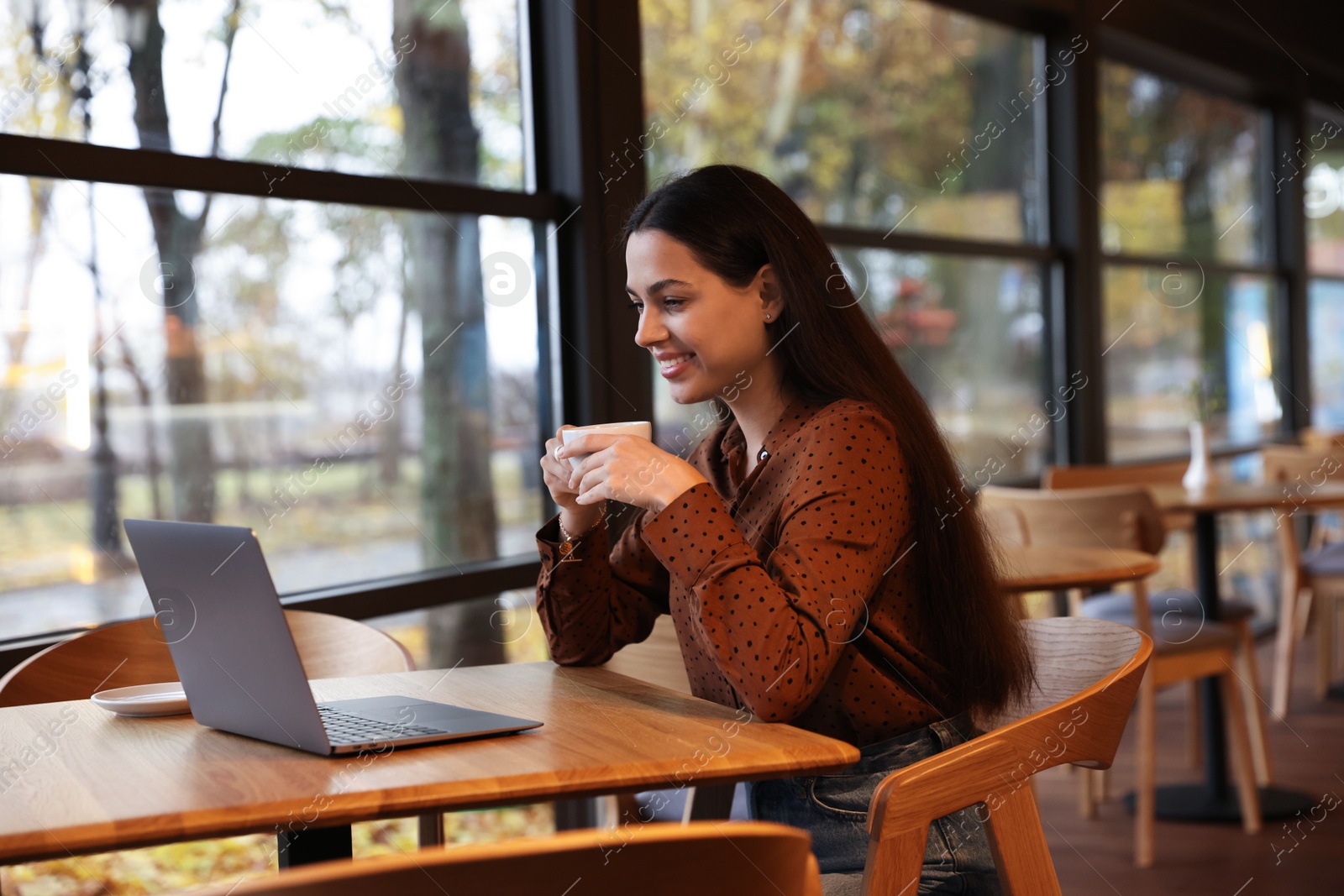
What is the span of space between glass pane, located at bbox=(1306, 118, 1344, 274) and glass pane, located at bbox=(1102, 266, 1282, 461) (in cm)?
78

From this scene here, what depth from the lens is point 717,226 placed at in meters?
1.54

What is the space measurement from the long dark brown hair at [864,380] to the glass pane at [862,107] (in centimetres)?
145

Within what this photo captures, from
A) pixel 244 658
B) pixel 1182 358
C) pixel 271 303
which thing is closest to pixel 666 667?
pixel 244 658

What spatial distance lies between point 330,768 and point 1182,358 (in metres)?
5.15

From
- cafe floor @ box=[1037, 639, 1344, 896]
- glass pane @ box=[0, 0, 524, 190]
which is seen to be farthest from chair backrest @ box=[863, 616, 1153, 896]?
glass pane @ box=[0, 0, 524, 190]

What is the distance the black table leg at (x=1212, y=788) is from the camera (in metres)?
3.23

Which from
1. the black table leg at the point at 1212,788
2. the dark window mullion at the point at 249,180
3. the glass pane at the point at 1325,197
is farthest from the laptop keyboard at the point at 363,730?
the glass pane at the point at 1325,197

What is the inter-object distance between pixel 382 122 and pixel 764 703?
1826 millimetres

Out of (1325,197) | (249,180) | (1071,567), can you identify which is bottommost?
(1071,567)

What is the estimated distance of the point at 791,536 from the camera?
4.35 feet

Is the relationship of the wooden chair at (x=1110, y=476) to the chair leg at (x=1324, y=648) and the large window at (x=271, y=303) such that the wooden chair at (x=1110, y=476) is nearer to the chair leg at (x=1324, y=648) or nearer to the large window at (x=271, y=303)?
the chair leg at (x=1324, y=648)

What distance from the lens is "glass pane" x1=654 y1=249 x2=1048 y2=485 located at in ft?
13.3

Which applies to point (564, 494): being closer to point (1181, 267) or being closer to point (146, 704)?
point (146, 704)

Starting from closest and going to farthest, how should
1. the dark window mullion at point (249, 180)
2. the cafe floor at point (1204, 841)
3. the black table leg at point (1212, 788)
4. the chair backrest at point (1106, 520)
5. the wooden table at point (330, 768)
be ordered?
the wooden table at point (330, 768)
the dark window mullion at point (249, 180)
the cafe floor at point (1204, 841)
the chair backrest at point (1106, 520)
the black table leg at point (1212, 788)
